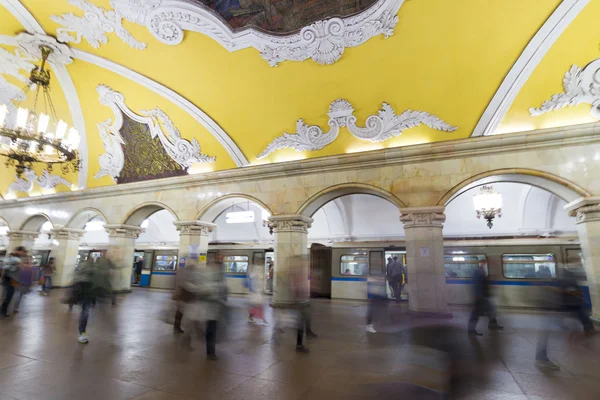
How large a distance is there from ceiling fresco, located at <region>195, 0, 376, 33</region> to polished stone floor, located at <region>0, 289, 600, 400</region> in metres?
5.90

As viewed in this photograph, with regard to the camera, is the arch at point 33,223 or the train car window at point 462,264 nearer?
the train car window at point 462,264

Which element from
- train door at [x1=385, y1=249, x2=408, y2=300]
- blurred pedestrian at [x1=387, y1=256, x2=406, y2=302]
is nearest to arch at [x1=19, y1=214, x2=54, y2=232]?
train door at [x1=385, y1=249, x2=408, y2=300]

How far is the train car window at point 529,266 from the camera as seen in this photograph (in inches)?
334

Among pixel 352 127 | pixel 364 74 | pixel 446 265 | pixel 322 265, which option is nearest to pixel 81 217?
pixel 322 265

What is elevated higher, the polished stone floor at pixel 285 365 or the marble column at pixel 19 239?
the marble column at pixel 19 239

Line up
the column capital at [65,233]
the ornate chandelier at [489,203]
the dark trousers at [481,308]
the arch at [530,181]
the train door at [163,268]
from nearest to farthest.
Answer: the dark trousers at [481,308]
the arch at [530,181]
the ornate chandelier at [489,203]
the column capital at [65,233]
the train door at [163,268]

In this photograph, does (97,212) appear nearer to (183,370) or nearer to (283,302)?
(283,302)

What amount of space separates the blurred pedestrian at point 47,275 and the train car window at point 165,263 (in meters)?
3.78

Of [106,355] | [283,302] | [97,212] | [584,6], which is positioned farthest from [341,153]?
[97,212]

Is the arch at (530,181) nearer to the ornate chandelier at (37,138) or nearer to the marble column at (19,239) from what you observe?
the ornate chandelier at (37,138)

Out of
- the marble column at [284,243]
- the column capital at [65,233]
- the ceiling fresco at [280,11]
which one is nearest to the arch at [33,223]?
the column capital at [65,233]

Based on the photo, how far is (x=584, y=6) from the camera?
207 inches

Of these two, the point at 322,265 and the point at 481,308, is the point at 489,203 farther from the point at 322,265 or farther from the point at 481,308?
the point at 322,265

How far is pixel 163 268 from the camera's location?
45.1 feet
